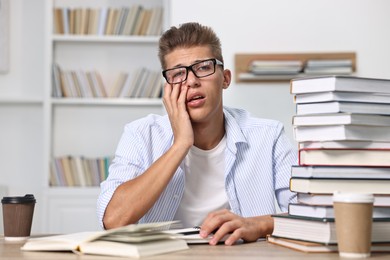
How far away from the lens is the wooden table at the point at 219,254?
1452 mm

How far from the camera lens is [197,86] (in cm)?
232

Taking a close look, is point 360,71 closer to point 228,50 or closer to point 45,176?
point 228,50

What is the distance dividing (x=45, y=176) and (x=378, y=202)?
11.2 ft

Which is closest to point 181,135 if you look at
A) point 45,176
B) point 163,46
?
point 163,46

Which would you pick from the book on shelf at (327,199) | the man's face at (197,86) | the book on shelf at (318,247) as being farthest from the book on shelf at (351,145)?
the man's face at (197,86)

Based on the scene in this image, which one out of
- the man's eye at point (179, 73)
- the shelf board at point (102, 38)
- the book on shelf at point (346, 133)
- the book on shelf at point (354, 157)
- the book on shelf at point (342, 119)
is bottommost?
the book on shelf at point (354, 157)

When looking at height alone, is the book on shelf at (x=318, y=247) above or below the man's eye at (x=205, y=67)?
below

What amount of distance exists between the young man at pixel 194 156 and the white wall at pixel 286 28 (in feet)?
4.74

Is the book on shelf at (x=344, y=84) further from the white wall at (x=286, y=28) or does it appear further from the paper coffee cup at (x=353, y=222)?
the white wall at (x=286, y=28)

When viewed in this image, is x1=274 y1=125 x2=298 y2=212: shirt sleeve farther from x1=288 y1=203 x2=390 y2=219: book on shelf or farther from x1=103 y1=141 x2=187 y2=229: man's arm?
x1=288 y1=203 x2=390 y2=219: book on shelf

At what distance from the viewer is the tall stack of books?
5.06 ft

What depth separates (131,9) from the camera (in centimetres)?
481

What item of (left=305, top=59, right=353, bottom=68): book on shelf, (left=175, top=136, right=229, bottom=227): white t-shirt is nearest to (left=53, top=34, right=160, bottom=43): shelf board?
(left=305, top=59, right=353, bottom=68): book on shelf

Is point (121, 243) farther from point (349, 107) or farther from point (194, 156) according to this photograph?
point (194, 156)
